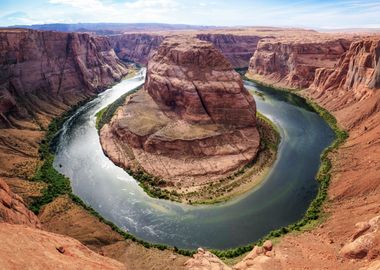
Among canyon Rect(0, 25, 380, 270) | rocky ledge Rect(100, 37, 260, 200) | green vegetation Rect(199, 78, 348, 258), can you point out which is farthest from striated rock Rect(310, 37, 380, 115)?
rocky ledge Rect(100, 37, 260, 200)

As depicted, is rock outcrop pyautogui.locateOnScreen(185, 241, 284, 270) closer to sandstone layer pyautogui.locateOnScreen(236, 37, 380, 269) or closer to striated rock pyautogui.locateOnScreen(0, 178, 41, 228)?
sandstone layer pyautogui.locateOnScreen(236, 37, 380, 269)

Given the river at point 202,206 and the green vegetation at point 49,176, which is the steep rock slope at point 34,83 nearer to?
the green vegetation at point 49,176

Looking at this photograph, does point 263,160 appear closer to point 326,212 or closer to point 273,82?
point 326,212

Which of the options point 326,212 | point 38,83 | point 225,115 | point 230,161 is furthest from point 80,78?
point 326,212

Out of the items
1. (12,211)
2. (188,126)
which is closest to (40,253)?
(12,211)

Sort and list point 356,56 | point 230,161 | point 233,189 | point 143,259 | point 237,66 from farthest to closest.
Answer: point 237,66 < point 356,56 < point 230,161 < point 233,189 < point 143,259

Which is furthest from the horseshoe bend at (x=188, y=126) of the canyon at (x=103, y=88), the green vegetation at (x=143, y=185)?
the canyon at (x=103, y=88)
